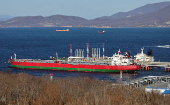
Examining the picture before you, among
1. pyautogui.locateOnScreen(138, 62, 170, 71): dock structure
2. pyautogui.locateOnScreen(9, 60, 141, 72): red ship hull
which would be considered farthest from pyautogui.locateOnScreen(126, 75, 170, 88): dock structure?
pyautogui.locateOnScreen(138, 62, 170, 71): dock structure

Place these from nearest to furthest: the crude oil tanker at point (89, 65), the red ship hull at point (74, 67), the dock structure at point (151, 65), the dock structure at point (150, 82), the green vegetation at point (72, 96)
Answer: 1. the green vegetation at point (72, 96)
2. the dock structure at point (150, 82)
3. the red ship hull at point (74, 67)
4. the crude oil tanker at point (89, 65)
5. the dock structure at point (151, 65)

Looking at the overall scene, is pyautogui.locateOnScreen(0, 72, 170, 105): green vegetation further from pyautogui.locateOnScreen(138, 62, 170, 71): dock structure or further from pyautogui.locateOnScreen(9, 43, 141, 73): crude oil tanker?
pyautogui.locateOnScreen(138, 62, 170, 71): dock structure

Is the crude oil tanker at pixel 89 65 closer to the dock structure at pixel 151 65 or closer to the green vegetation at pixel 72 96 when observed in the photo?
the dock structure at pixel 151 65

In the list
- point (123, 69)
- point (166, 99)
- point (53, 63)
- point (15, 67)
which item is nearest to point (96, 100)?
point (166, 99)

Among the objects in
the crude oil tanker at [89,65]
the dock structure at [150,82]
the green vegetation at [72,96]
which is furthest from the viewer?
the crude oil tanker at [89,65]

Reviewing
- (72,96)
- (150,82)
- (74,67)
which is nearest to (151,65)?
(74,67)

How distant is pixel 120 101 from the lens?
2773 centimetres

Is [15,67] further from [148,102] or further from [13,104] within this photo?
[148,102]

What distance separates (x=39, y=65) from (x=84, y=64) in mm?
10594

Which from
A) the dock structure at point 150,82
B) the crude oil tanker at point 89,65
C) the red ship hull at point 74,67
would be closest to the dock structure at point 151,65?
the crude oil tanker at point 89,65


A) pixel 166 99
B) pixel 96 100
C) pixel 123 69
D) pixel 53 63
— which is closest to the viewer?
pixel 96 100

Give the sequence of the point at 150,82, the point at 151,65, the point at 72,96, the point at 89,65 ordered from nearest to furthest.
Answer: the point at 72,96, the point at 150,82, the point at 89,65, the point at 151,65

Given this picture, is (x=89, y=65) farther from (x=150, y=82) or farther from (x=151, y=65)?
(x=150, y=82)

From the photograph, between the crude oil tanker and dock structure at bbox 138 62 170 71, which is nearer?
the crude oil tanker
